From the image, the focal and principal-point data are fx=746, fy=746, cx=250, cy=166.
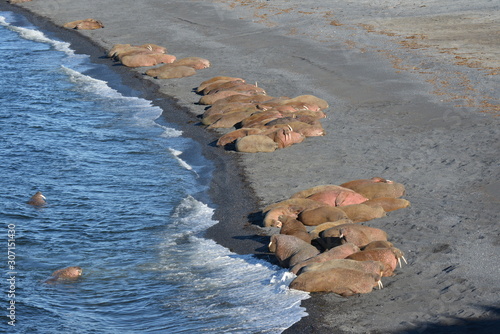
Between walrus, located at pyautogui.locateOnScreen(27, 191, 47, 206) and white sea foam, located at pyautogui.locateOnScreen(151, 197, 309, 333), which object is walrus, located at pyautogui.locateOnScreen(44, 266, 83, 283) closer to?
white sea foam, located at pyautogui.locateOnScreen(151, 197, 309, 333)

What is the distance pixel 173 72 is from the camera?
24.8m

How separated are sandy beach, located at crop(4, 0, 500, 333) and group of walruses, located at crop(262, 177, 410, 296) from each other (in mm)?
210

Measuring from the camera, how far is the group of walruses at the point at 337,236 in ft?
33.1

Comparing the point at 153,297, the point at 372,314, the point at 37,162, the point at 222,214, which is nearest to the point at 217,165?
the point at 222,214

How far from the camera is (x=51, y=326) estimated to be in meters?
10.2

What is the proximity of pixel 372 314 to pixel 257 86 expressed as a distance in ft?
42.6

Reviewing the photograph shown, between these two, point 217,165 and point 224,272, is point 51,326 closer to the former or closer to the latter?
point 224,272

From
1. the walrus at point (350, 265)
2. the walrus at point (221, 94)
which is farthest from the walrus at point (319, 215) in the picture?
the walrus at point (221, 94)

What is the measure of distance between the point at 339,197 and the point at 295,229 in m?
1.46

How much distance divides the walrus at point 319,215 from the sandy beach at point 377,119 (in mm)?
619

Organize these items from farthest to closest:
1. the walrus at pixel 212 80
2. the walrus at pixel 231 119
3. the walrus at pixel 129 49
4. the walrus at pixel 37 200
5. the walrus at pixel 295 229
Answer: the walrus at pixel 129 49, the walrus at pixel 212 80, the walrus at pixel 231 119, the walrus at pixel 37 200, the walrus at pixel 295 229

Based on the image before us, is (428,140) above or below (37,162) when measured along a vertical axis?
above

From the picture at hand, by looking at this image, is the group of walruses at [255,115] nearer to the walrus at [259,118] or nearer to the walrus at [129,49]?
the walrus at [259,118]

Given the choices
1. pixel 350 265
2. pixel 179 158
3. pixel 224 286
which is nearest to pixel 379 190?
pixel 350 265
